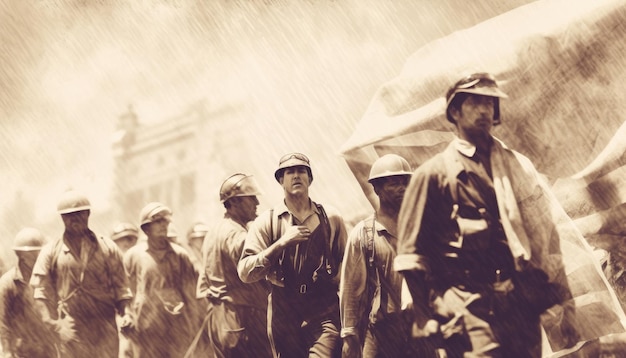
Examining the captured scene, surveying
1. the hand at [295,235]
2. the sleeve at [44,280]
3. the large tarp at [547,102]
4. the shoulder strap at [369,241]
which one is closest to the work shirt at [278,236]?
the hand at [295,235]

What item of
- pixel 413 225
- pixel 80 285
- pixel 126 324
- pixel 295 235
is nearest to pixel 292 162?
pixel 295 235

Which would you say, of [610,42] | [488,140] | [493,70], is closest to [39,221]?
[493,70]

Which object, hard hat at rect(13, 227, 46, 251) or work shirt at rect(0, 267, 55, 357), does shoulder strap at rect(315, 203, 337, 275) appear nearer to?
work shirt at rect(0, 267, 55, 357)

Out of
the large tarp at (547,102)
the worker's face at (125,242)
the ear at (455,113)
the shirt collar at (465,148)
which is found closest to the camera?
the shirt collar at (465,148)

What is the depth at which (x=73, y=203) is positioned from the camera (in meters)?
11.8

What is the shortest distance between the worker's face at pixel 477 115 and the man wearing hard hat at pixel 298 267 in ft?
6.94

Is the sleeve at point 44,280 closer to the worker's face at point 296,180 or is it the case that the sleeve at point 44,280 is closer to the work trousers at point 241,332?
the work trousers at point 241,332

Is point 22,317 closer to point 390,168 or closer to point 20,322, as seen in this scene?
point 20,322

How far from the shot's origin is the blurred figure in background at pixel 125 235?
17.0 meters

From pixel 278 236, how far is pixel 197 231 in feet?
27.6

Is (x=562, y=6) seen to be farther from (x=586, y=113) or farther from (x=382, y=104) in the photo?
(x=382, y=104)

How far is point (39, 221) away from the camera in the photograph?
21469 millimetres

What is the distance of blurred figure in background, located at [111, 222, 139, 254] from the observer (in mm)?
17047

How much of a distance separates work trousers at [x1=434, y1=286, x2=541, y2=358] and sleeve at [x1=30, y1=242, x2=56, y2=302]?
22.1 feet
